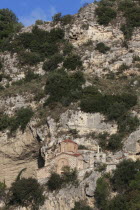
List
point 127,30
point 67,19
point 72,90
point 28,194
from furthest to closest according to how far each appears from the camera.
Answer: point 67,19 → point 127,30 → point 72,90 → point 28,194

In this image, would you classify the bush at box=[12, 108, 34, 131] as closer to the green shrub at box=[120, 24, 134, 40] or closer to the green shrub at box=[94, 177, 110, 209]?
→ the green shrub at box=[94, 177, 110, 209]

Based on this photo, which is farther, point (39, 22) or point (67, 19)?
point (39, 22)

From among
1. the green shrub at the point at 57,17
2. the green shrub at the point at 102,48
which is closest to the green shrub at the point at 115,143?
the green shrub at the point at 102,48

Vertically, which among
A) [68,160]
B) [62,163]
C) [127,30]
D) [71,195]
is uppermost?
[127,30]

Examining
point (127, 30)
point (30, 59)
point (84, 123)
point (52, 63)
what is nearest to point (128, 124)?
point (84, 123)

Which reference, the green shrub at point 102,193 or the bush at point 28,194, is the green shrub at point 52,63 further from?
the green shrub at point 102,193

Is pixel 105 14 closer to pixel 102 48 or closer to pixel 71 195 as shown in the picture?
pixel 102 48

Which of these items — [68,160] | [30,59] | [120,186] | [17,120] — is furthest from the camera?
[30,59]

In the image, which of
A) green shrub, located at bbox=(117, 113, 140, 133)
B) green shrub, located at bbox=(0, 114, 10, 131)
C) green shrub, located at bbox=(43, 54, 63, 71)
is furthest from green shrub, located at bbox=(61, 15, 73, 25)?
green shrub, located at bbox=(117, 113, 140, 133)
